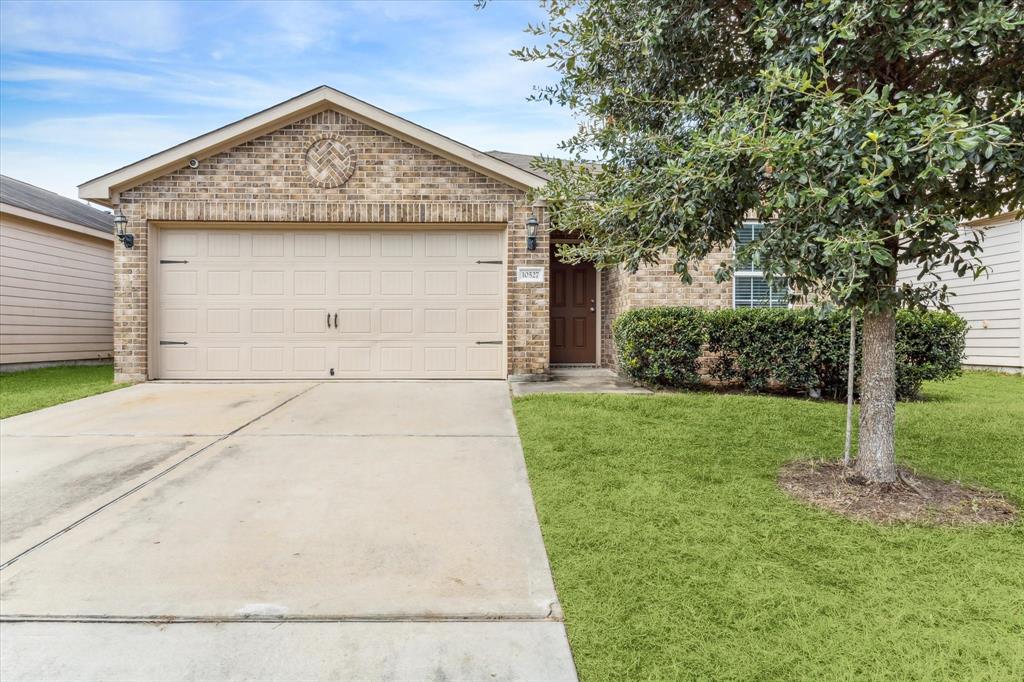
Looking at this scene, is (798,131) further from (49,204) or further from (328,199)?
(49,204)

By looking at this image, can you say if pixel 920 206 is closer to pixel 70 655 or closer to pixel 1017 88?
pixel 1017 88

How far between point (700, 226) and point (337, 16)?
379 inches

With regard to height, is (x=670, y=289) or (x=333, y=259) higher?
(x=333, y=259)

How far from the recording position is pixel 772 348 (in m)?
7.00

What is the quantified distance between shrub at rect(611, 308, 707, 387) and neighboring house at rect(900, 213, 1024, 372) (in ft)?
15.8

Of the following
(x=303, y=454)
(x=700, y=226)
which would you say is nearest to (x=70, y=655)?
(x=303, y=454)

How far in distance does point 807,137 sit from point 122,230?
29.7 feet

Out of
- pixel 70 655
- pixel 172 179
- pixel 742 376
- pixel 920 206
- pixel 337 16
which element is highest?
pixel 337 16

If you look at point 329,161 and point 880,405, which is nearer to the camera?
point 880,405

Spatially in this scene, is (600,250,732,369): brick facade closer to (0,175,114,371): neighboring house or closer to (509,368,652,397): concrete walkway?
(509,368,652,397): concrete walkway

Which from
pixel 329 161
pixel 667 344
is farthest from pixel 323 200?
pixel 667 344

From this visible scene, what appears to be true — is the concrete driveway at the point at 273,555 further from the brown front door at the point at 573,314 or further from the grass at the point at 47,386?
the brown front door at the point at 573,314

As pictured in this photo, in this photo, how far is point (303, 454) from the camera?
466cm

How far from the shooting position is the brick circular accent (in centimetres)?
828
